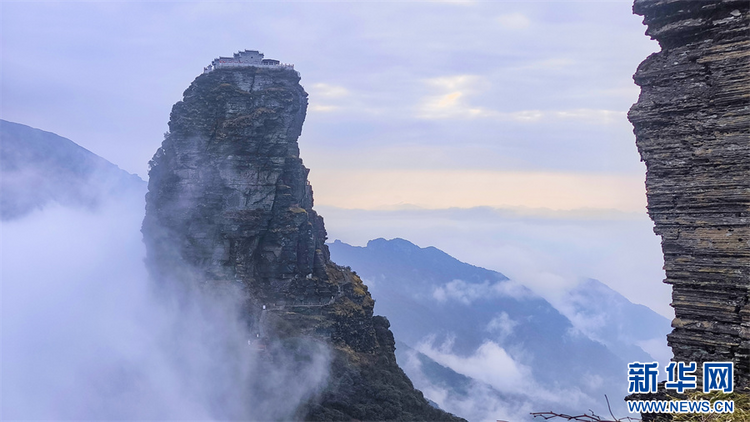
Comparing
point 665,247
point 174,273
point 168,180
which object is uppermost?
point 168,180

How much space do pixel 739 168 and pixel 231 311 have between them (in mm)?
71104

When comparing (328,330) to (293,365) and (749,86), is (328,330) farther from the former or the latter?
(749,86)

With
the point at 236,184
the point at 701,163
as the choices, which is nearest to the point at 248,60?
the point at 236,184

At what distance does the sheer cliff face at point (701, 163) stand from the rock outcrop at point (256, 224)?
64.9m

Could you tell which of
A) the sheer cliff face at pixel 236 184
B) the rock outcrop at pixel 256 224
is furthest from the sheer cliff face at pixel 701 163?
the sheer cliff face at pixel 236 184

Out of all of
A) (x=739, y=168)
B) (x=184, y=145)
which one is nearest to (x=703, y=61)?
(x=739, y=168)

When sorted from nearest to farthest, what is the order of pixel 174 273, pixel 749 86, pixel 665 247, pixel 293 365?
pixel 749 86, pixel 665 247, pixel 293 365, pixel 174 273

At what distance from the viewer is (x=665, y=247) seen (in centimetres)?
1703

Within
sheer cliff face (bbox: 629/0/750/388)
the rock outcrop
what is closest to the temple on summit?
the rock outcrop

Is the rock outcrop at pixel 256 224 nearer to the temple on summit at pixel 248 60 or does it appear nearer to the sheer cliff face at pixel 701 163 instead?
the temple on summit at pixel 248 60

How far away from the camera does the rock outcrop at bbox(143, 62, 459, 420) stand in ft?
262

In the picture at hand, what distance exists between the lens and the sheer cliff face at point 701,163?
16.0 m

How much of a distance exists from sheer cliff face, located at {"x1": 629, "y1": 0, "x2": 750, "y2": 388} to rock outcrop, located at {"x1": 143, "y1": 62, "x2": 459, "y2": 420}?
213 feet

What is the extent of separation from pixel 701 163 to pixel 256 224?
69.3 m
